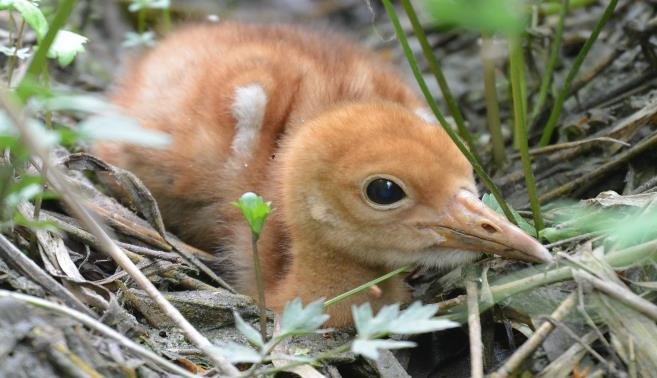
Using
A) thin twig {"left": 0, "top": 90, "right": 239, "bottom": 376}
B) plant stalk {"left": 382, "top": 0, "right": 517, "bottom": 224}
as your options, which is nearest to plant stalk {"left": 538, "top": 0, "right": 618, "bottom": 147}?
plant stalk {"left": 382, "top": 0, "right": 517, "bottom": 224}

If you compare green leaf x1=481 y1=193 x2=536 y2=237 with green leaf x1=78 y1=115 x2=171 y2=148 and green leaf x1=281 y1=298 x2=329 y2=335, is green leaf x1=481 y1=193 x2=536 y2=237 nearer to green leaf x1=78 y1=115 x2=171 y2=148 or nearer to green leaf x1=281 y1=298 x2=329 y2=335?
green leaf x1=281 y1=298 x2=329 y2=335

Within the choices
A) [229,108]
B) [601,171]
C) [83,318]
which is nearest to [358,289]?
[83,318]

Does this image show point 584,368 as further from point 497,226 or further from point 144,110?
point 144,110

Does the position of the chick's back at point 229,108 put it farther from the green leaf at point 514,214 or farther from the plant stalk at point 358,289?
the green leaf at point 514,214

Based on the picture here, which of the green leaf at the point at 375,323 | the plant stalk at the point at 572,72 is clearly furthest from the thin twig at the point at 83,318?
the plant stalk at the point at 572,72

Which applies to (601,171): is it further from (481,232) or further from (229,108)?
(229,108)
